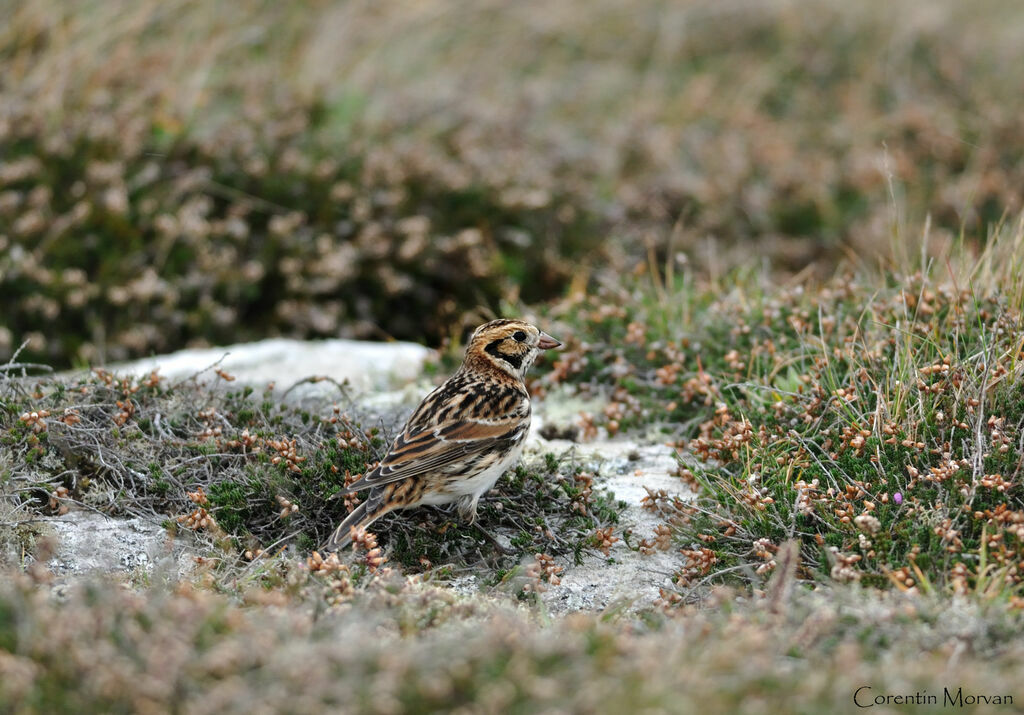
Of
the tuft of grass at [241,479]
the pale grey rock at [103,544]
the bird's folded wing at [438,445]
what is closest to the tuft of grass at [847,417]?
the tuft of grass at [241,479]

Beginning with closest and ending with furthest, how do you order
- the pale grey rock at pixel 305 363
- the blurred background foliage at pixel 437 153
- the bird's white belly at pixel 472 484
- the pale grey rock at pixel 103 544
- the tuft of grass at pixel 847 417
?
the tuft of grass at pixel 847 417 < the pale grey rock at pixel 103 544 < the bird's white belly at pixel 472 484 < the pale grey rock at pixel 305 363 < the blurred background foliage at pixel 437 153

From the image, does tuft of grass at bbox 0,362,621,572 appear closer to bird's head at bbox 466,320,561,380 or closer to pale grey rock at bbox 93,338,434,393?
bird's head at bbox 466,320,561,380

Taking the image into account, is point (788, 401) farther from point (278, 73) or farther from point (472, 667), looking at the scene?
point (278, 73)

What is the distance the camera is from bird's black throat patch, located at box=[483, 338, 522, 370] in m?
6.64

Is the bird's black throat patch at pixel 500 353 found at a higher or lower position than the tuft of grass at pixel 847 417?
higher

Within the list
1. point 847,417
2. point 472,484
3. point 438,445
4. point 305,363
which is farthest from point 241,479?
point 847,417

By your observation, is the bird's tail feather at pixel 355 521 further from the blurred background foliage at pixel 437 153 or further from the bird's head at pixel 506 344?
the blurred background foliage at pixel 437 153

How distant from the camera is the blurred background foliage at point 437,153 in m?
9.51

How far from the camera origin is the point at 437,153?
11.1 m

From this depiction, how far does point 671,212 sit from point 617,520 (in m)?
6.48

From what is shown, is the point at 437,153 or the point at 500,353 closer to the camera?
the point at 500,353

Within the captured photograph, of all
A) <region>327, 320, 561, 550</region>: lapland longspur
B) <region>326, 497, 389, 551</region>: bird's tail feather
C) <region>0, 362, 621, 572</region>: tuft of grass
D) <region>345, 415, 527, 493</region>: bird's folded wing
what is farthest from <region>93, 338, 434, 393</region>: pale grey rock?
<region>326, 497, 389, 551</region>: bird's tail feather

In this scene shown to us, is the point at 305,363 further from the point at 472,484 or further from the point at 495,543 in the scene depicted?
the point at 495,543

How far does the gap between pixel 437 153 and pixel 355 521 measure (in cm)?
634
